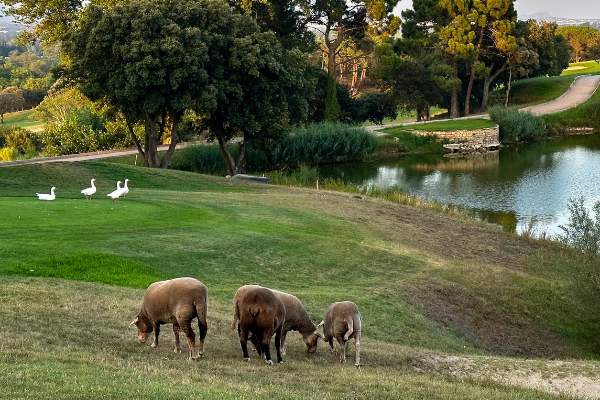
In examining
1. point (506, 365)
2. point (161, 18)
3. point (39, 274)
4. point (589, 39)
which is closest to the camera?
point (506, 365)

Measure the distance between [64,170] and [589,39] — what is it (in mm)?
123365

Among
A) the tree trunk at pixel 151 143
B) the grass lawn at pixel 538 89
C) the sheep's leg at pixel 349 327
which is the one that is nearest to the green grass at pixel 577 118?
the grass lawn at pixel 538 89

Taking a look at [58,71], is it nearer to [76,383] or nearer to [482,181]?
[482,181]

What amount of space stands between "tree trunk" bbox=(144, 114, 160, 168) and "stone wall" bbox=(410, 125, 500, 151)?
32.2m

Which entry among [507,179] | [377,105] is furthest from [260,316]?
[377,105]

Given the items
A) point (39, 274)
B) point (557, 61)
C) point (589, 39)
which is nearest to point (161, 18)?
point (39, 274)

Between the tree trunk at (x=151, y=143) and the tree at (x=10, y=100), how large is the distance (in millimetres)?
57101

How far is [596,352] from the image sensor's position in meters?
19.3

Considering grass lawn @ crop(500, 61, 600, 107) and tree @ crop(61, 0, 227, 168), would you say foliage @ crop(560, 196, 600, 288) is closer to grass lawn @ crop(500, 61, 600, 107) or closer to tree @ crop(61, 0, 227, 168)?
tree @ crop(61, 0, 227, 168)

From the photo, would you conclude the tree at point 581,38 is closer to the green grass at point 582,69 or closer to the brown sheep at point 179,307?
the green grass at point 582,69

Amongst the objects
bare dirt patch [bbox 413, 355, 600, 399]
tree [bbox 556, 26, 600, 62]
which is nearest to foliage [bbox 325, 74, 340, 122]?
bare dirt patch [bbox 413, 355, 600, 399]

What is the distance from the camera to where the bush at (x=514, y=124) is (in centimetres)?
7356

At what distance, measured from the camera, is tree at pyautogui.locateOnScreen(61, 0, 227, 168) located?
40.7m

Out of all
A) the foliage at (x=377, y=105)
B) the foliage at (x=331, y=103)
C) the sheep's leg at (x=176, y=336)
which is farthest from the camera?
the foliage at (x=377, y=105)
